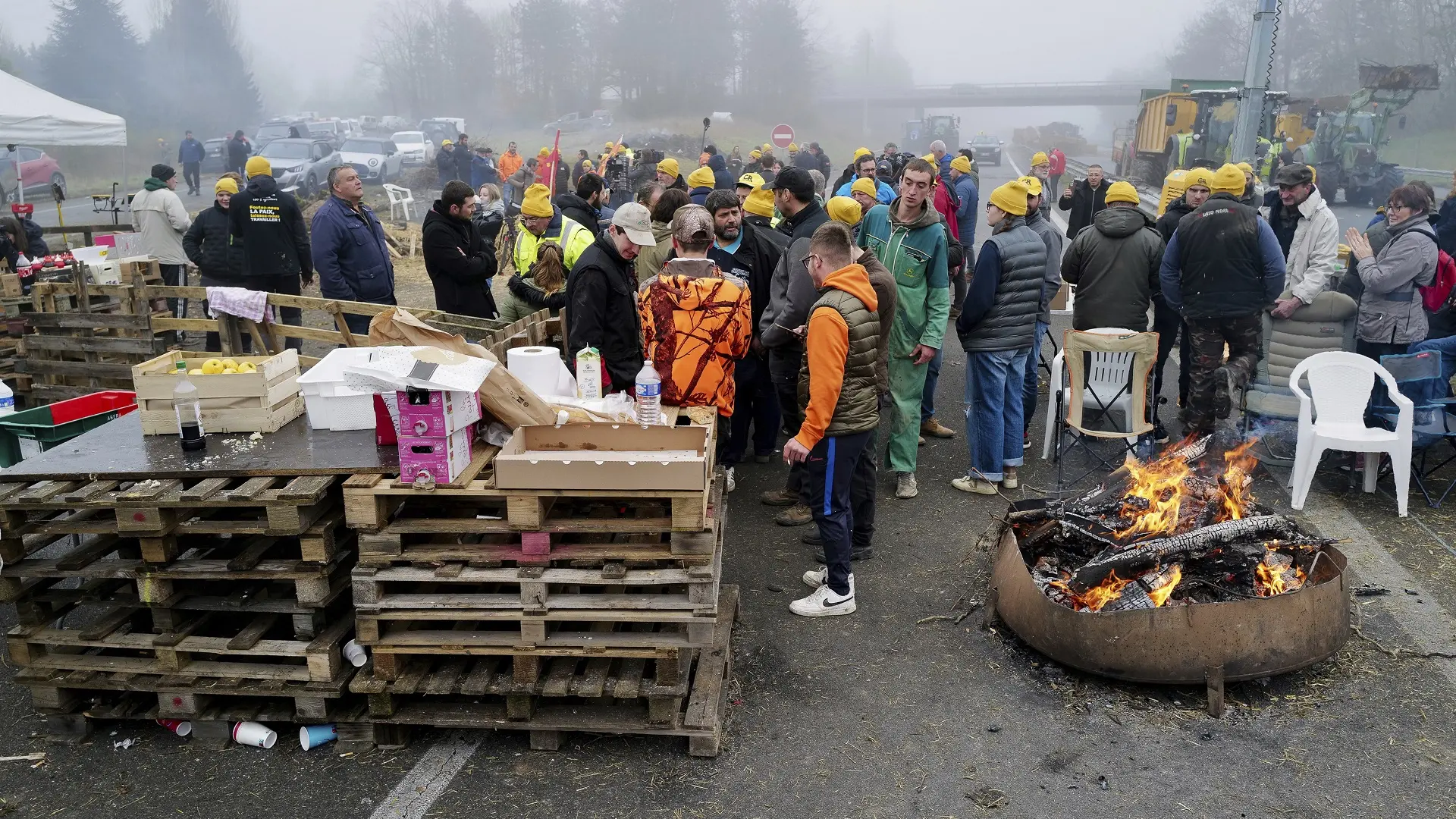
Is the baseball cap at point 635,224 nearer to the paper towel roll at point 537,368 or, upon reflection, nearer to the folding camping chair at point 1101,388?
the paper towel roll at point 537,368

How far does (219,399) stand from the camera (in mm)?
4473

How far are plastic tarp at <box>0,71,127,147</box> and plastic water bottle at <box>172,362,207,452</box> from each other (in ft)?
37.8

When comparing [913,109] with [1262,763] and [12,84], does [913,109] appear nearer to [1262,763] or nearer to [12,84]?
[12,84]

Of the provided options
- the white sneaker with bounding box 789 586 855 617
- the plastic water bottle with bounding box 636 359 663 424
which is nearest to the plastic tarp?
the plastic water bottle with bounding box 636 359 663 424

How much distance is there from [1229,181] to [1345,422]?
1.98 meters

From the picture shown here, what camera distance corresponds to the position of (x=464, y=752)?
412 cm

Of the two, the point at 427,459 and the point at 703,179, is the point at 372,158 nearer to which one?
the point at 703,179

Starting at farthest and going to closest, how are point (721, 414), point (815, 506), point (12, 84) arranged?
point (12, 84)
point (721, 414)
point (815, 506)

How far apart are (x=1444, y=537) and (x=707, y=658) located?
4991 mm

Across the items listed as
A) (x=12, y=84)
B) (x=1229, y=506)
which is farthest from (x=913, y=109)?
(x=1229, y=506)

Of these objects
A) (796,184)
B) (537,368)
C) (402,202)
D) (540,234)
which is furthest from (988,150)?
(537,368)

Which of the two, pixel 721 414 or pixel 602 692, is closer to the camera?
pixel 602 692

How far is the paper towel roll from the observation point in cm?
487

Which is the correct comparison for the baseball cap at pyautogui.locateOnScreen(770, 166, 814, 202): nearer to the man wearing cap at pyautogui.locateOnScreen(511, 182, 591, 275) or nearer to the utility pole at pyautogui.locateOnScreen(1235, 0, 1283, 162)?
the man wearing cap at pyautogui.locateOnScreen(511, 182, 591, 275)
